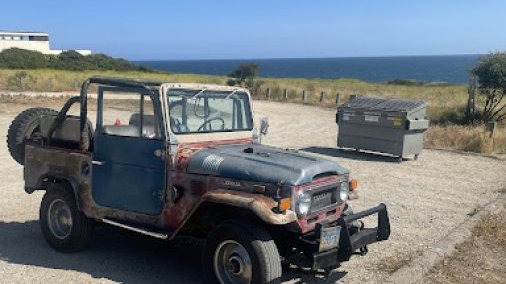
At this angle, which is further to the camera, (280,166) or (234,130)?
(234,130)

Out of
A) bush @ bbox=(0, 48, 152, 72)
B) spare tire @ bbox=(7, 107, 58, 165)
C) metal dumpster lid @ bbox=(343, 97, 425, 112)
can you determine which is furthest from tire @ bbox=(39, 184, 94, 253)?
bush @ bbox=(0, 48, 152, 72)

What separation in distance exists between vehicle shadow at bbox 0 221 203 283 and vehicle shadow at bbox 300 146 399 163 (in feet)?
27.3

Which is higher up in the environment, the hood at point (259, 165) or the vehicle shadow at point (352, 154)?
the hood at point (259, 165)

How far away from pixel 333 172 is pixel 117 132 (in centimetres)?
230

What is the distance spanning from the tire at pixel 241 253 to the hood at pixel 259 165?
1.47 feet

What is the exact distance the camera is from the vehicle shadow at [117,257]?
5.70 meters

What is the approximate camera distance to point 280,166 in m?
4.95

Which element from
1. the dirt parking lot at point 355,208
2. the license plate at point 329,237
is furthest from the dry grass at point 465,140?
the license plate at point 329,237

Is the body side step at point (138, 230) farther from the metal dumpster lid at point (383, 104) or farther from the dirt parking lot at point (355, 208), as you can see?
the metal dumpster lid at point (383, 104)

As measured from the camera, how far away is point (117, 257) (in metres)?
6.21

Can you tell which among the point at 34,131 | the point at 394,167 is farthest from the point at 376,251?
the point at 394,167

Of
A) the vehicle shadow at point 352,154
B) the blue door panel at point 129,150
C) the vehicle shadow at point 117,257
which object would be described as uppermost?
the blue door panel at point 129,150

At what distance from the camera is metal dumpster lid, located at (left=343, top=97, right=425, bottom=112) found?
13.8 meters

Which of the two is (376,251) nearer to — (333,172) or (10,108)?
(333,172)
